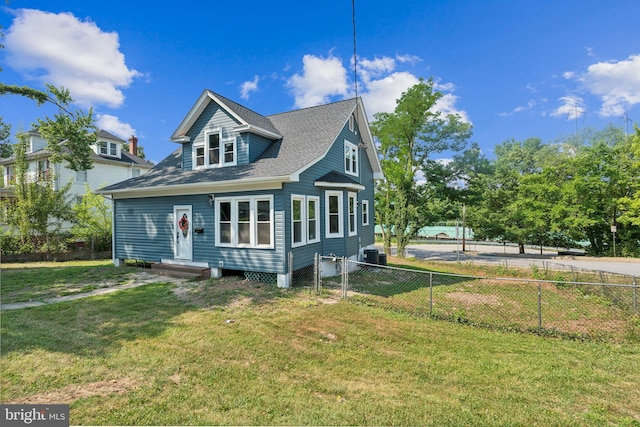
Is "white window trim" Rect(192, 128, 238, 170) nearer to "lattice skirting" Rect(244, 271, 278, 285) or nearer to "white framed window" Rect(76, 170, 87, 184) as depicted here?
"lattice skirting" Rect(244, 271, 278, 285)

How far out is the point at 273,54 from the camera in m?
15.5

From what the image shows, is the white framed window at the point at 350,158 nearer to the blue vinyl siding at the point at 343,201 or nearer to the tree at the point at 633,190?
the blue vinyl siding at the point at 343,201

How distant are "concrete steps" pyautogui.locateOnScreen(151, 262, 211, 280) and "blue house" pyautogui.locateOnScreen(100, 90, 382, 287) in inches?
8.6

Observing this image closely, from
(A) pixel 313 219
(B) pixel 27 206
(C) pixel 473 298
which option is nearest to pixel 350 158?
(A) pixel 313 219

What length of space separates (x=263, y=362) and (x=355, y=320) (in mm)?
2695

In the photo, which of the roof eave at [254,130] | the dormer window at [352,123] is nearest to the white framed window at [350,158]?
the dormer window at [352,123]

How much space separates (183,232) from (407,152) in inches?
809

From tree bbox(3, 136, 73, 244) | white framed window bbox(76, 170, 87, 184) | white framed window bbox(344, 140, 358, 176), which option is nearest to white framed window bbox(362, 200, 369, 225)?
white framed window bbox(344, 140, 358, 176)

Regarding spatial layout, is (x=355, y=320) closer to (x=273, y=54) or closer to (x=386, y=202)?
(x=273, y=54)

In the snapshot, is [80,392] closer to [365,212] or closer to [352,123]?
[352,123]

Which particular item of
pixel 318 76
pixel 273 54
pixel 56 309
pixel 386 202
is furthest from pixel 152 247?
pixel 386 202

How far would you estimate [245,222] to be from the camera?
10.1m

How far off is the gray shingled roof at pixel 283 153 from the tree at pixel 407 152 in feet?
38.7

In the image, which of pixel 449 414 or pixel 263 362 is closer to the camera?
pixel 449 414
